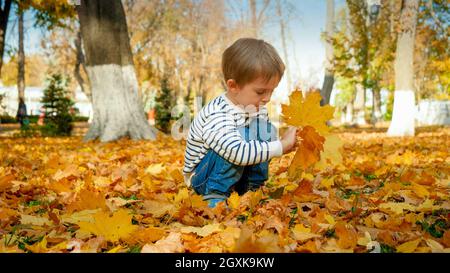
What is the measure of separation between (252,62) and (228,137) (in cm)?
38

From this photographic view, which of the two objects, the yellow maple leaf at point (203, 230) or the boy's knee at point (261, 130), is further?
the boy's knee at point (261, 130)

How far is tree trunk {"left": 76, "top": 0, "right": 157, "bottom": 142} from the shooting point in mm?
8352

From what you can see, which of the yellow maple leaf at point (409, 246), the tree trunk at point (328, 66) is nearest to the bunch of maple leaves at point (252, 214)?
the yellow maple leaf at point (409, 246)

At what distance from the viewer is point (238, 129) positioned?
2285 millimetres

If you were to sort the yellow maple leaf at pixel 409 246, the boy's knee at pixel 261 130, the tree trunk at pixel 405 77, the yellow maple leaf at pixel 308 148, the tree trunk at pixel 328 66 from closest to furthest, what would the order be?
the yellow maple leaf at pixel 409 246
the yellow maple leaf at pixel 308 148
the boy's knee at pixel 261 130
the tree trunk at pixel 405 77
the tree trunk at pixel 328 66

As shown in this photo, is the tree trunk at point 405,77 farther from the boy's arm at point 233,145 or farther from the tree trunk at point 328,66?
the boy's arm at point 233,145

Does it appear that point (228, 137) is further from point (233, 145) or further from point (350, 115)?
point (350, 115)

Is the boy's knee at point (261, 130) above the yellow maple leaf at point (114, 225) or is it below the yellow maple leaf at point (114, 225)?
above

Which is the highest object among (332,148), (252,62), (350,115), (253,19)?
(253,19)

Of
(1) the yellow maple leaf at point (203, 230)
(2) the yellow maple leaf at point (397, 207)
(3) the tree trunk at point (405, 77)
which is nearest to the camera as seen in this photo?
(1) the yellow maple leaf at point (203, 230)

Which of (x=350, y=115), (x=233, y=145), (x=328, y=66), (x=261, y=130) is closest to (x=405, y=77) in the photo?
(x=328, y=66)

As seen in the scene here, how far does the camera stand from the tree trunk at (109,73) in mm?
8352

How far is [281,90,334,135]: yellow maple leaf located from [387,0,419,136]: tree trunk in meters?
8.36
